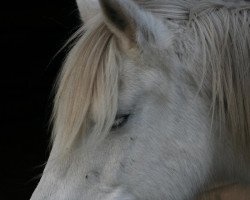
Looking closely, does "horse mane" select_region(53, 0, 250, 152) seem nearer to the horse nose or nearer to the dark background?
the horse nose

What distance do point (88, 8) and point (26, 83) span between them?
373 cm

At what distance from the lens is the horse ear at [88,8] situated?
174 centimetres

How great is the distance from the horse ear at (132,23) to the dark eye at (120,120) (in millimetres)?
212

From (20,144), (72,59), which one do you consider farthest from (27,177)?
(72,59)

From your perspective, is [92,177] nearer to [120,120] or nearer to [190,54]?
[120,120]

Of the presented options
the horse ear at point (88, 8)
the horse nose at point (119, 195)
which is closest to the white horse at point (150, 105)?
the horse nose at point (119, 195)

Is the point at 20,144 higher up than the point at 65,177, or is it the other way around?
the point at 65,177

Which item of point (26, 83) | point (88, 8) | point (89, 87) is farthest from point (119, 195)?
point (26, 83)

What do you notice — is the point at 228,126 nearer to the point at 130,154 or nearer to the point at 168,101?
the point at 168,101

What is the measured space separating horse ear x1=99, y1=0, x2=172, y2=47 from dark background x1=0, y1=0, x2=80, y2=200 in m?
3.31

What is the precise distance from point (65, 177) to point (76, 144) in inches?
3.8

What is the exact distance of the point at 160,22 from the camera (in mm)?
1535

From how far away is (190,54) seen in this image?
1553 millimetres

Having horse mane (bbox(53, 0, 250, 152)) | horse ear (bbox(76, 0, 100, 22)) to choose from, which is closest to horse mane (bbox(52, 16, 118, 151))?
horse mane (bbox(53, 0, 250, 152))
